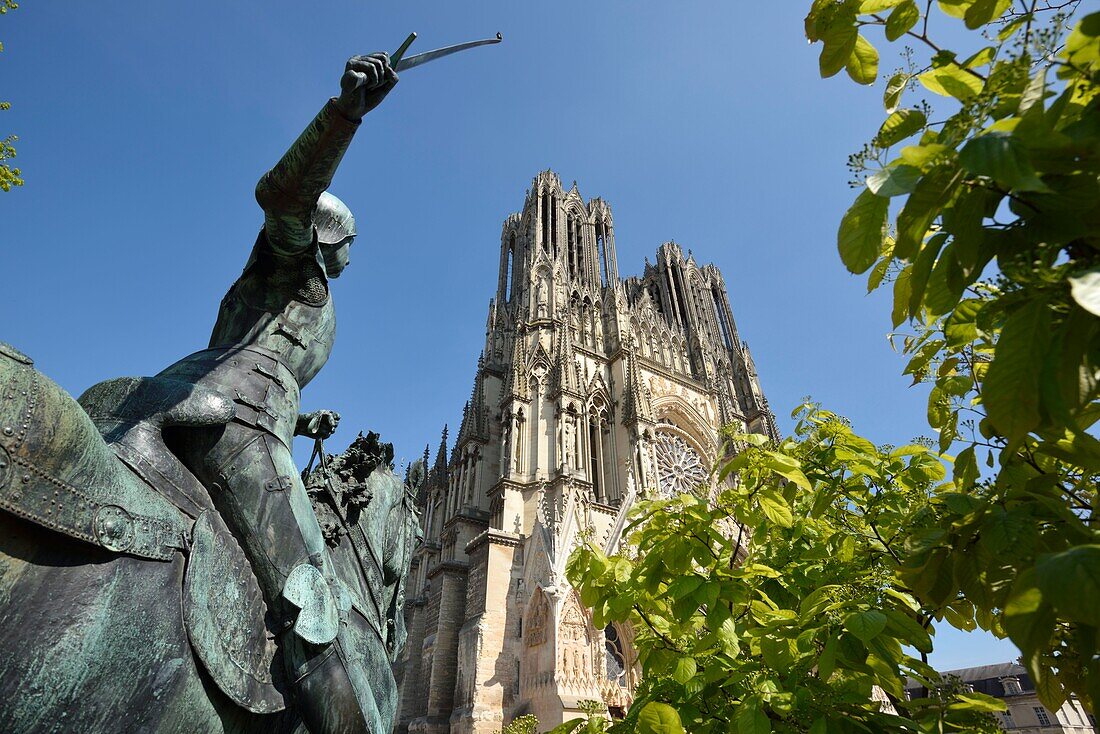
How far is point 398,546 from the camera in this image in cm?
340

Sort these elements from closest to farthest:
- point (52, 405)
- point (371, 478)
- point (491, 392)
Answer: point (52, 405) → point (371, 478) → point (491, 392)

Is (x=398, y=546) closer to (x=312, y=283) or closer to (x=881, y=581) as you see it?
(x=312, y=283)

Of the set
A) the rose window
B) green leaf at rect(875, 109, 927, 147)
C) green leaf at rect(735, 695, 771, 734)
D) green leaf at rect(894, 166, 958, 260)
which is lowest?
green leaf at rect(735, 695, 771, 734)

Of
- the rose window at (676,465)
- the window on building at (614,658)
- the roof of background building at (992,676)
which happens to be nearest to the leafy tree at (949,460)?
the window on building at (614,658)

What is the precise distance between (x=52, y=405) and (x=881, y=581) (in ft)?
11.1

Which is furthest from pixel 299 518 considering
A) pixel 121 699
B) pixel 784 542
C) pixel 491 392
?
pixel 491 392

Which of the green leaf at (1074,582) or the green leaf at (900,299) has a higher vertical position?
the green leaf at (900,299)

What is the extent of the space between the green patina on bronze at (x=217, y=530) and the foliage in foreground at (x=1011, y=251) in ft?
6.35

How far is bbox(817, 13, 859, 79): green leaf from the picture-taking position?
1.95 m

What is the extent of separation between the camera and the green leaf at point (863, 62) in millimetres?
2035

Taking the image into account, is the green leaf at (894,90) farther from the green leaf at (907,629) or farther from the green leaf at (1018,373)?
the green leaf at (907,629)

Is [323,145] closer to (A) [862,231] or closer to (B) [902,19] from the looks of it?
(A) [862,231]

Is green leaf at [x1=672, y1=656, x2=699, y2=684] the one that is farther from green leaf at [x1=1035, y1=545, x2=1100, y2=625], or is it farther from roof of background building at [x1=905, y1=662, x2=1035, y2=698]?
roof of background building at [x1=905, y1=662, x2=1035, y2=698]

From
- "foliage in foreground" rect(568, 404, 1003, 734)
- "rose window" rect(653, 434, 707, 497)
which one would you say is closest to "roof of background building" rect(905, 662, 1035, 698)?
"rose window" rect(653, 434, 707, 497)
